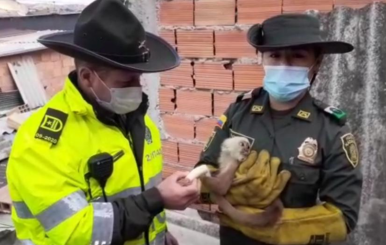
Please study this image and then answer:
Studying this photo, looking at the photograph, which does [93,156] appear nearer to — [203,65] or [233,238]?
[233,238]

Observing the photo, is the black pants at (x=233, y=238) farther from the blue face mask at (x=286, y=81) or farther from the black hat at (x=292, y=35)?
the black hat at (x=292, y=35)

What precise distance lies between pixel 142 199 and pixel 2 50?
18.8 feet

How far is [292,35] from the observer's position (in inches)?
76.9

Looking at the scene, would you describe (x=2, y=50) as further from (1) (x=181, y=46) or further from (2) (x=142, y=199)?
(2) (x=142, y=199)

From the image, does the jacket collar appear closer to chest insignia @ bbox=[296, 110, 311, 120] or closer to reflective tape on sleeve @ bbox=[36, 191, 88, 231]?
chest insignia @ bbox=[296, 110, 311, 120]

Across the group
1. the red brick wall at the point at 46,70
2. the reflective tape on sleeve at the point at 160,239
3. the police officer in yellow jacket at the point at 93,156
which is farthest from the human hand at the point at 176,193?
the red brick wall at the point at 46,70

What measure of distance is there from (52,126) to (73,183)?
20 cm

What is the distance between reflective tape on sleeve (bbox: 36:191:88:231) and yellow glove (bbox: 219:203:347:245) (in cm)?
74

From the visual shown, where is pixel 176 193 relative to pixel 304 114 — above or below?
below

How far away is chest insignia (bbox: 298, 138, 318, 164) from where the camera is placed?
1.91 metres

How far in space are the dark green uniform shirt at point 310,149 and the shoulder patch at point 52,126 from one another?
71 centimetres

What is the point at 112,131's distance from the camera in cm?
175

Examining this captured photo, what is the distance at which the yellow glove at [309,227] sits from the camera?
185cm

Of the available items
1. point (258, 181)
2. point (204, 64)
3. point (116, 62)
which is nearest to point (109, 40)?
point (116, 62)
